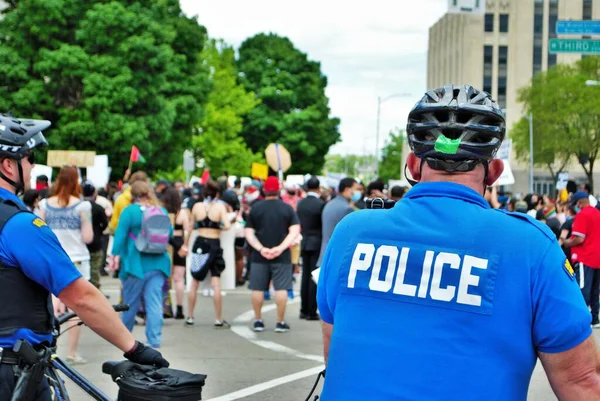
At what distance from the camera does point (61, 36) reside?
43.2m

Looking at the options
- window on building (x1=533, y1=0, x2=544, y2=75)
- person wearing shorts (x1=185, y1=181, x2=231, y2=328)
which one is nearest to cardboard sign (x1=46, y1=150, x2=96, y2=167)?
person wearing shorts (x1=185, y1=181, x2=231, y2=328)

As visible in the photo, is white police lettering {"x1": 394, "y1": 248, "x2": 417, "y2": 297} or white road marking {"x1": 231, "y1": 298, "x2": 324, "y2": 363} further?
white road marking {"x1": 231, "y1": 298, "x2": 324, "y2": 363}

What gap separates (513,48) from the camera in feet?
333

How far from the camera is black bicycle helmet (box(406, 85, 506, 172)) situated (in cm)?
273

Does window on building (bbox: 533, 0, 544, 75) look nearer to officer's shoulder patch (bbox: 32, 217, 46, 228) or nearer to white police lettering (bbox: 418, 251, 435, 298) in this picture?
officer's shoulder patch (bbox: 32, 217, 46, 228)

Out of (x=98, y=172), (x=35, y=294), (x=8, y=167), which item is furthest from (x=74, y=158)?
(x=35, y=294)

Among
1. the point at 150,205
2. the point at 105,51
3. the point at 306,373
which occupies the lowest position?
the point at 306,373

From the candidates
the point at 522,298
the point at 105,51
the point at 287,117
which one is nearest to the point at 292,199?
the point at 522,298

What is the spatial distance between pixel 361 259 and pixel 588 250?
1185 centimetres

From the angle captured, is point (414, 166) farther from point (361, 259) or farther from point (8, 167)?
point (8, 167)

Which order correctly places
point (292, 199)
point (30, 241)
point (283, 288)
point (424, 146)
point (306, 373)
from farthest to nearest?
point (292, 199) < point (283, 288) < point (306, 373) < point (30, 241) < point (424, 146)

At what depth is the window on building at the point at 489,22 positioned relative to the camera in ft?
334

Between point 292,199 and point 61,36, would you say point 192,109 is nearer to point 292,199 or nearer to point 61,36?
point 61,36

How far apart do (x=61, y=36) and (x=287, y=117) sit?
3392 cm
